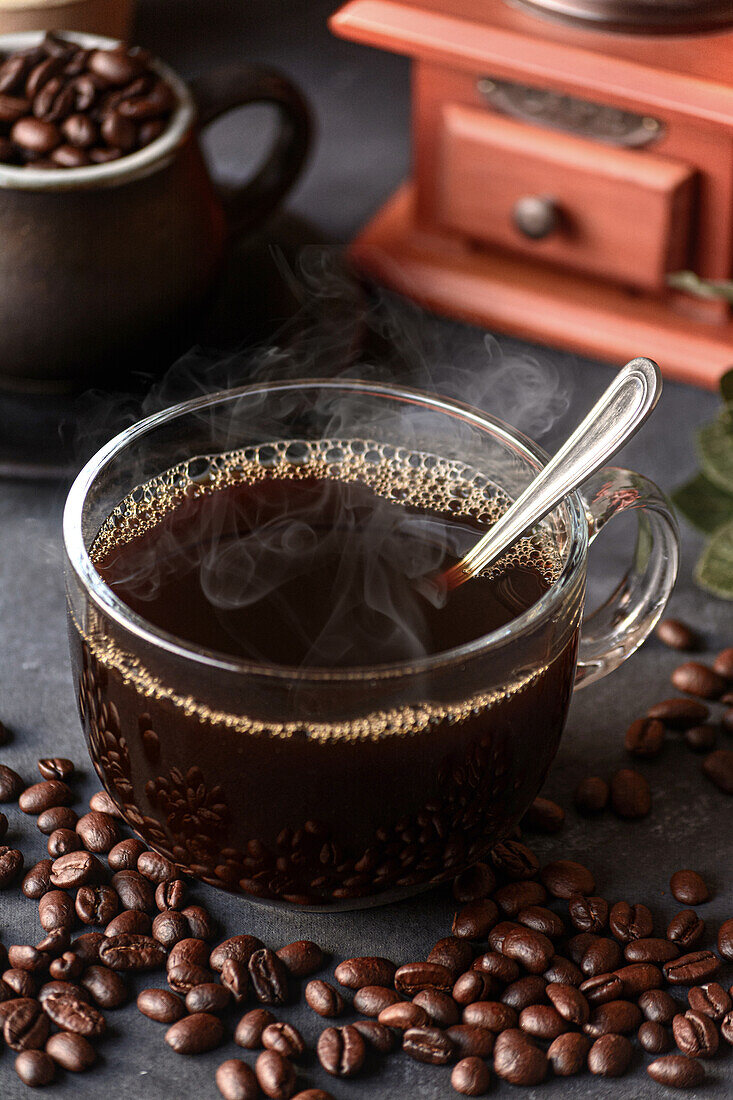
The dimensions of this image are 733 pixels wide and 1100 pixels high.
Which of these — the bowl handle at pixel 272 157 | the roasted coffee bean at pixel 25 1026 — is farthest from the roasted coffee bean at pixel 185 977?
the bowl handle at pixel 272 157

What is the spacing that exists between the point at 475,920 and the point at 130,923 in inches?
11.8

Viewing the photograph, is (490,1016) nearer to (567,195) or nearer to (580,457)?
(580,457)

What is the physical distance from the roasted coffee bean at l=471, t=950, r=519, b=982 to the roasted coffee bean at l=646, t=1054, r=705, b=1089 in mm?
131

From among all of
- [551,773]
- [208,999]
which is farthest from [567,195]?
[208,999]

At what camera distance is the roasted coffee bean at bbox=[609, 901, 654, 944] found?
1.17 metres

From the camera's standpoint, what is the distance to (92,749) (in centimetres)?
113

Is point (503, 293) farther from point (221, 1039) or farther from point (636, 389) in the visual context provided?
point (221, 1039)

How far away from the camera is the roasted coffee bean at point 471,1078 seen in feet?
3.43

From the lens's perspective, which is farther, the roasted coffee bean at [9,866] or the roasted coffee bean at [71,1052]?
the roasted coffee bean at [9,866]

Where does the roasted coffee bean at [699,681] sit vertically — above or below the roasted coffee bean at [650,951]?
below

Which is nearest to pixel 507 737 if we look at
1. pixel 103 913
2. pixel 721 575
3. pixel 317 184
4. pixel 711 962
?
pixel 711 962

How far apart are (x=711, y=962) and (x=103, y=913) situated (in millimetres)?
524

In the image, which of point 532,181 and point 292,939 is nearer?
point 292,939

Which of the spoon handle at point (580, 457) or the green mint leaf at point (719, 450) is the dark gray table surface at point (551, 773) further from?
the spoon handle at point (580, 457)
